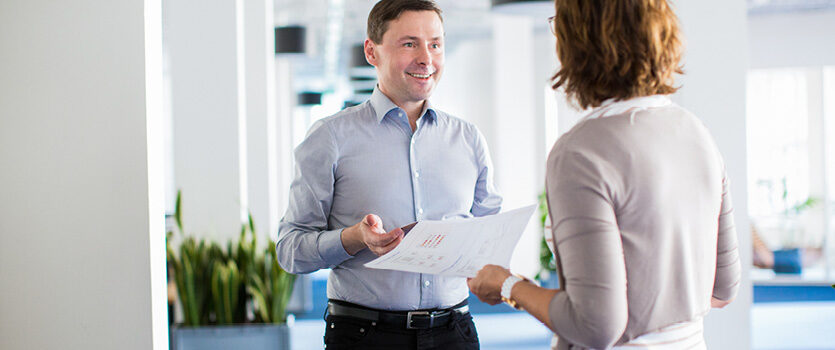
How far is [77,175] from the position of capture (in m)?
1.84

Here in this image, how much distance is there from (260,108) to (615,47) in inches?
188

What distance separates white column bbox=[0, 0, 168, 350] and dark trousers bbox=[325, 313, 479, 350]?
1.58 feet

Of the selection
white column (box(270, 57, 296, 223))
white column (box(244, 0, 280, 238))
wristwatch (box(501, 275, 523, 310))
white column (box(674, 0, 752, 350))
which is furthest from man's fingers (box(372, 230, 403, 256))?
white column (box(270, 57, 296, 223))

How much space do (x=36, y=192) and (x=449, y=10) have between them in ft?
27.0

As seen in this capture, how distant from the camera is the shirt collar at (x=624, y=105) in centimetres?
119

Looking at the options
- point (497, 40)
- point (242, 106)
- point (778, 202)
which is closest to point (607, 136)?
point (242, 106)

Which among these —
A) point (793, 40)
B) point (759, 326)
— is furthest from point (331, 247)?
point (793, 40)

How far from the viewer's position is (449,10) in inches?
379

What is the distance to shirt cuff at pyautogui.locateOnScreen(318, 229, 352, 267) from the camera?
1.76 m

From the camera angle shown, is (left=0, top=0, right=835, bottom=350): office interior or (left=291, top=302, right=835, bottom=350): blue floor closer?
(left=0, top=0, right=835, bottom=350): office interior

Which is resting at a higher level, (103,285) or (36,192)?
(36,192)

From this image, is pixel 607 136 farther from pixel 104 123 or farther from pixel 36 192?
pixel 36 192

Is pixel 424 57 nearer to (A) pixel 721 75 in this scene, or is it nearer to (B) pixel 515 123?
(A) pixel 721 75

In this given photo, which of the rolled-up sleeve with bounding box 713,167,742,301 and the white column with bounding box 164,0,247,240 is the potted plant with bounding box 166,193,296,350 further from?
the rolled-up sleeve with bounding box 713,167,742,301
